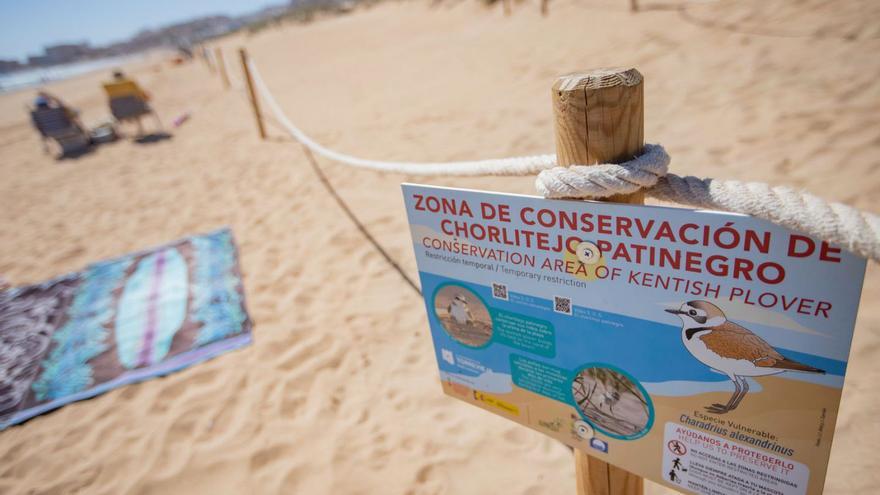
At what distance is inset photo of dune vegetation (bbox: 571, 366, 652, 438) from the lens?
0.97 meters

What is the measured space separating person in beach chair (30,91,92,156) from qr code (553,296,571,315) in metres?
10.3

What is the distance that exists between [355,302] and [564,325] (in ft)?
7.26

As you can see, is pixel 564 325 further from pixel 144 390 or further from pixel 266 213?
pixel 266 213

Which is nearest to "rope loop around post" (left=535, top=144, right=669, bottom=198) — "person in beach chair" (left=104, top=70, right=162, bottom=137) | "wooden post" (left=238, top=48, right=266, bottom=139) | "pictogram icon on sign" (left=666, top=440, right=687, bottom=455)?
"pictogram icon on sign" (left=666, top=440, right=687, bottom=455)

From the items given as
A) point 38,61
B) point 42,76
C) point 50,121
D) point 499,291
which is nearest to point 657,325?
point 499,291

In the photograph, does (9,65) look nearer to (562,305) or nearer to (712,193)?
(562,305)

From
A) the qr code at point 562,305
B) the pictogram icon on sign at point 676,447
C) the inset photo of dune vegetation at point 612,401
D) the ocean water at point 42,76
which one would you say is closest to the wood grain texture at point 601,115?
the qr code at point 562,305

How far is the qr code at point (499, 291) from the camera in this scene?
3.51 ft

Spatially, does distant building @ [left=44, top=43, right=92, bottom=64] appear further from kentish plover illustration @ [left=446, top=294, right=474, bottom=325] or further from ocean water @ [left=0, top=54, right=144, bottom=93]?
kentish plover illustration @ [left=446, top=294, right=474, bottom=325]

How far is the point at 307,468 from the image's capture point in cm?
204

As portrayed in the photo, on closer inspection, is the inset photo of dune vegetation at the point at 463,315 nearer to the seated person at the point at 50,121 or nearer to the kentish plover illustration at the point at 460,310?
the kentish plover illustration at the point at 460,310

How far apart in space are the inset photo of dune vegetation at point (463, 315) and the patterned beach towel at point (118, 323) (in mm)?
2105

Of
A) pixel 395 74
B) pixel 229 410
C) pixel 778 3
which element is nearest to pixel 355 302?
pixel 229 410

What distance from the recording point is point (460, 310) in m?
1.20
